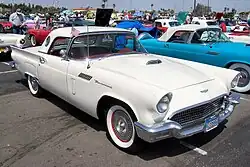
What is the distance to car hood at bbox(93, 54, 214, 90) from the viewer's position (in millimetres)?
3429

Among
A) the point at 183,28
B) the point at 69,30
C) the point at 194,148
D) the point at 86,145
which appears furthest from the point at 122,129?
the point at 183,28

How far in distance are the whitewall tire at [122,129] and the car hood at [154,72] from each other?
473 mm

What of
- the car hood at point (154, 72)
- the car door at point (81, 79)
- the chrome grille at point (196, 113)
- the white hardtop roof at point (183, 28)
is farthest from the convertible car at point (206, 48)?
the car door at point (81, 79)

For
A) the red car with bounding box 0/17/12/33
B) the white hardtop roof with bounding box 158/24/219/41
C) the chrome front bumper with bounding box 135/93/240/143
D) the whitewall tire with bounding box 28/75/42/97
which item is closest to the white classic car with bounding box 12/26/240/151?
the chrome front bumper with bounding box 135/93/240/143

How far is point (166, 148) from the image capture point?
12.0 ft

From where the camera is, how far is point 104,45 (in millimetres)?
4590

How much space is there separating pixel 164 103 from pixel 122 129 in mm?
761

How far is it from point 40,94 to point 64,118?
1.27 meters

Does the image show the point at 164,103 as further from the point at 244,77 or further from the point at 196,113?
the point at 244,77

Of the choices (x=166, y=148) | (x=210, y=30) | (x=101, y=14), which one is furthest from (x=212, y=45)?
(x=101, y=14)

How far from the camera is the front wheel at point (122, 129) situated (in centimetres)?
341

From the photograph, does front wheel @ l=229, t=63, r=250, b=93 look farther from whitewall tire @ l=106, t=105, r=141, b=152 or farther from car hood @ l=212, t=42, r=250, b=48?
whitewall tire @ l=106, t=105, r=141, b=152

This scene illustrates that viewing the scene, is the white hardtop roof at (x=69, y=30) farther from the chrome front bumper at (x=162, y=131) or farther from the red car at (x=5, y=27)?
the red car at (x=5, y=27)

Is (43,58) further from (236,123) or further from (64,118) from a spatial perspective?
(236,123)
